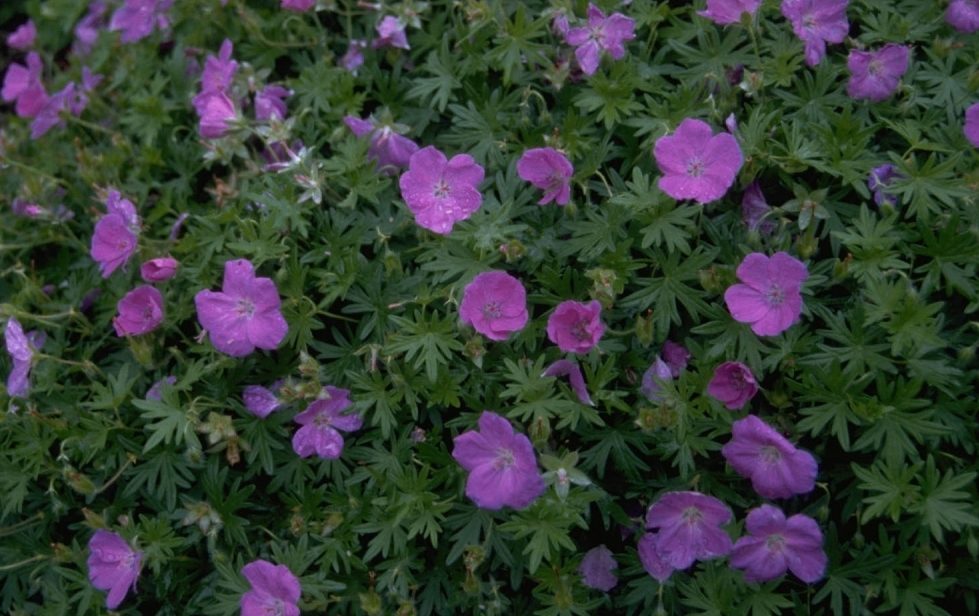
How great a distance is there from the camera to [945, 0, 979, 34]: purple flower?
247 cm

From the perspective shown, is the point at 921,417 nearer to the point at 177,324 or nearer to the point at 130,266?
the point at 177,324

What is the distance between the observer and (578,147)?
2.45 m

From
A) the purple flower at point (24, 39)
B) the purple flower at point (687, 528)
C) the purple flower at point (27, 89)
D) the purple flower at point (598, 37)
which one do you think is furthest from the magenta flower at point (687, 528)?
the purple flower at point (24, 39)

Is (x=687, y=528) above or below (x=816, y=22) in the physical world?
below

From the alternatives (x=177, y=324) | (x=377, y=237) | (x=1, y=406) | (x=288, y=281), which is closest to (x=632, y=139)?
(x=377, y=237)

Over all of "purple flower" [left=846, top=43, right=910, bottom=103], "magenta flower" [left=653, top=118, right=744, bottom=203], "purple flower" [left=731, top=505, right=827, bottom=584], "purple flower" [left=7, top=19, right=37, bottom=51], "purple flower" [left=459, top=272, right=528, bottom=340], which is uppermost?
"purple flower" [left=846, top=43, right=910, bottom=103]

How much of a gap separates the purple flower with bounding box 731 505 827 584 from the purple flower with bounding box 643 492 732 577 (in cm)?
5

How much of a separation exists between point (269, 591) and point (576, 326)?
947 millimetres

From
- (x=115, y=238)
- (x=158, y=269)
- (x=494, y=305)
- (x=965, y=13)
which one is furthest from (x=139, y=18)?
(x=965, y=13)

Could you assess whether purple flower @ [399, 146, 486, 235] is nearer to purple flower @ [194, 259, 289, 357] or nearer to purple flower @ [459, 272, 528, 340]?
purple flower @ [459, 272, 528, 340]

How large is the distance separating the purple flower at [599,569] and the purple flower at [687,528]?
0.15 metres

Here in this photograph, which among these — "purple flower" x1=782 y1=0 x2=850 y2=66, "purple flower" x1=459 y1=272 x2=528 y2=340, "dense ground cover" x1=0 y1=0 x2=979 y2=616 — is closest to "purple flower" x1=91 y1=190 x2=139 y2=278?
"dense ground cover" x1=0 y1=0 x2=979 y2=616

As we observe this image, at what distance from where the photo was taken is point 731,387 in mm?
2127

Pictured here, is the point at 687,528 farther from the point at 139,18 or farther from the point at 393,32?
the point at 139,18
